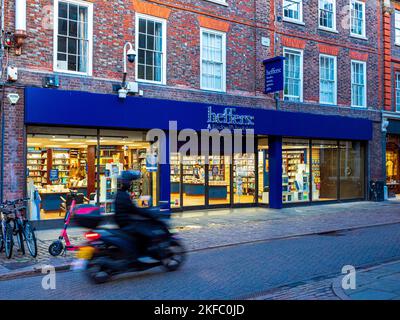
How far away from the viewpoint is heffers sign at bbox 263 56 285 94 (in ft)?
57.8

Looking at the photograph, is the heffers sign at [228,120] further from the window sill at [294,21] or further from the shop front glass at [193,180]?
the window sill at [294,21]

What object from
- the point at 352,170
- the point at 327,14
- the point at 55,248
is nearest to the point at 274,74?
the point at 327,14

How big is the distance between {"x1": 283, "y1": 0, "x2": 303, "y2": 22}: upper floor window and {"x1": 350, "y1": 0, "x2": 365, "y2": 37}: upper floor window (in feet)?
10.9

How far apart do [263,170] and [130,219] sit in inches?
475

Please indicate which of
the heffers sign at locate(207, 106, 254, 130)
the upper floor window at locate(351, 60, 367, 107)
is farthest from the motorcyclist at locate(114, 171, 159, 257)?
the upper floor window at locate(351, 60, 367, 107)

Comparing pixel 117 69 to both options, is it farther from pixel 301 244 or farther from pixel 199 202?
pixel 301 244

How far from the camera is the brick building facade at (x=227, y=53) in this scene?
504 inches

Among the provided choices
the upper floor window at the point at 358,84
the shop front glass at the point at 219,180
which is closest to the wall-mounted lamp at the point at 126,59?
the shop front glass at the point at 219,180

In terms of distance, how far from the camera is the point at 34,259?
944 cm

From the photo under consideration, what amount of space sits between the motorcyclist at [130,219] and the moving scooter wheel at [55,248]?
8.30 feet

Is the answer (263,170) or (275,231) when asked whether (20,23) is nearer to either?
(275,231)

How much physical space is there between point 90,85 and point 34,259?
613 cm

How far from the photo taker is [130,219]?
7.80 metres
